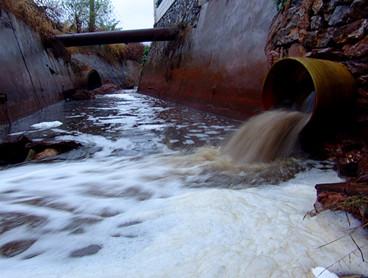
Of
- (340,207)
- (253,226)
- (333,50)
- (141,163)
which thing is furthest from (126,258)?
(333,50)

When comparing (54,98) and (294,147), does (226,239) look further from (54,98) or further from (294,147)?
(54,98)

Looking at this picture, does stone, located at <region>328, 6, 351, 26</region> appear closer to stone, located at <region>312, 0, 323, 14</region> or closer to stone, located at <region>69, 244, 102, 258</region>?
stone, located at <region>312, 0, 323, 14</region>

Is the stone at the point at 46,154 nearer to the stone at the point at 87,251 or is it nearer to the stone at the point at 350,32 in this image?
the stone at the point at 87,251

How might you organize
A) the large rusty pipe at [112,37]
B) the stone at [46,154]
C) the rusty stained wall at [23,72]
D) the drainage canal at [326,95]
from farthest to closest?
the large rusty pipe at [112,37] → the rusty stained wall at [23,72] → the stone at [46,154] → the drainage canal at [326,95]

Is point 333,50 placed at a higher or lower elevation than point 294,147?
higher

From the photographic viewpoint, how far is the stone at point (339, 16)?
2725mm

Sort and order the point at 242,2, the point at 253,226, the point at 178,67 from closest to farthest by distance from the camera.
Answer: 1. the point at 253,226
2. the point at 242,2
3. the point at 178,67

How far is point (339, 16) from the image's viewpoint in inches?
110

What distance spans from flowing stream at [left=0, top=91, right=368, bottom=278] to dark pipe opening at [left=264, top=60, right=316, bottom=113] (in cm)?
28

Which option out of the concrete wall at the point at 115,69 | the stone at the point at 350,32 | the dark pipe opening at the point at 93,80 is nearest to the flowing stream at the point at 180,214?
the stone at the point at 350,32

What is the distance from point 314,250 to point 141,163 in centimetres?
173

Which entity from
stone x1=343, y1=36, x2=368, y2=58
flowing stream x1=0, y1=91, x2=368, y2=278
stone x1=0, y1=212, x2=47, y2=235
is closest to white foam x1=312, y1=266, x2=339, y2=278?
flowing stream x1=0, y1=91, x2=368, y2=278

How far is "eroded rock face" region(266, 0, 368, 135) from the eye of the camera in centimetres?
254

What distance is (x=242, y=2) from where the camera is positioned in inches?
224
